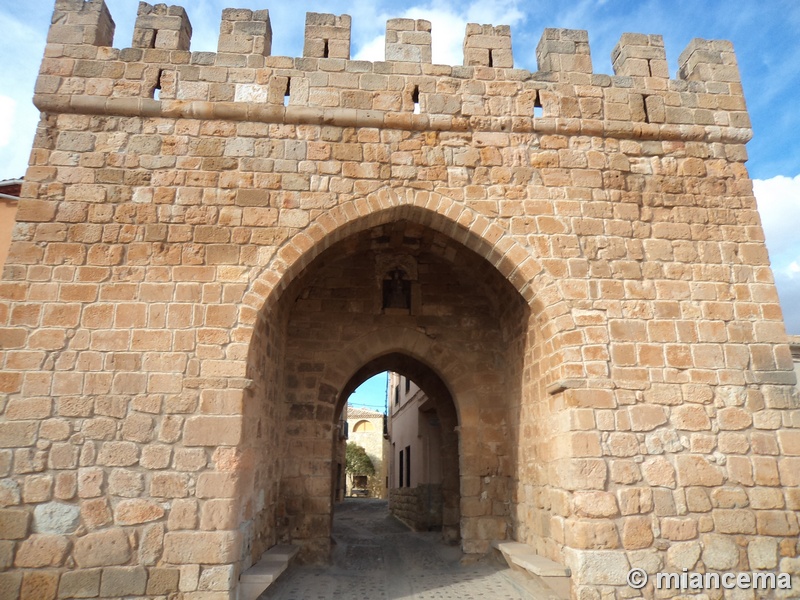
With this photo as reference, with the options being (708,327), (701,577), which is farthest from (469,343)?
(701,577)

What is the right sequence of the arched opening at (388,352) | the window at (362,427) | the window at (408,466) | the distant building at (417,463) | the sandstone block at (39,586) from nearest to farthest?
the sandstone block at (39,586) < the arched opening at (388,352) < the distant building at (417,463) < the window at (408,466) < the window at (362,427)

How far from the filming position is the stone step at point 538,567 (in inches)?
153

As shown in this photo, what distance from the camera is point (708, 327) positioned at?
14.5 ft

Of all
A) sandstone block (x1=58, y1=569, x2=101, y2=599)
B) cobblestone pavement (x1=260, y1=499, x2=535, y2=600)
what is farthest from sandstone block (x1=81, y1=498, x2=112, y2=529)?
cobblestone pavement (x1=260, y1=499, x2=535, y2=600)

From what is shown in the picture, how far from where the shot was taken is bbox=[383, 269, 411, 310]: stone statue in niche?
6375 millimetres

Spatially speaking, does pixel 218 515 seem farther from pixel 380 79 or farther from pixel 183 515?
pixel 380 79

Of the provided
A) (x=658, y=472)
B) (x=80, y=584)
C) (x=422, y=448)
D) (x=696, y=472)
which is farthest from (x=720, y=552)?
(x=422, y=448)

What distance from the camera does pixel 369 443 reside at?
24.9 meters

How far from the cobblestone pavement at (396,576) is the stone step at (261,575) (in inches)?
8.5

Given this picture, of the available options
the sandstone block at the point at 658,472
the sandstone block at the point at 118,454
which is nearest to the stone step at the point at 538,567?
the sandstone block at the point at 658,472

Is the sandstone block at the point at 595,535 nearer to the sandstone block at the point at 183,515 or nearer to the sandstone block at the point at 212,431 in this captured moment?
the sandstone block at the point at 212,431

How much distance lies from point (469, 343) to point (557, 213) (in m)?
2.10

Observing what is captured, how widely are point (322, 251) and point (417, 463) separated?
690 cm

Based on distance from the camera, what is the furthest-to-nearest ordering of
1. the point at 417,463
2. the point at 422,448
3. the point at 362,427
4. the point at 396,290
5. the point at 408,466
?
the point at 362,427
the point at 408,466
the point at 417,463
the point at 422,448
the point at 396,290
